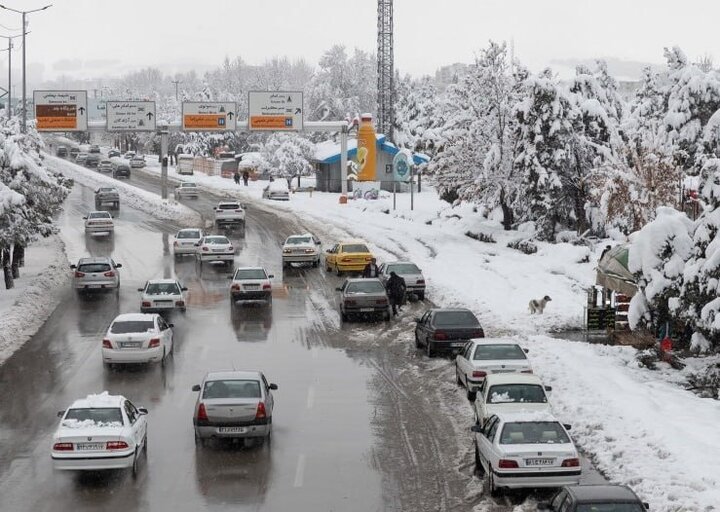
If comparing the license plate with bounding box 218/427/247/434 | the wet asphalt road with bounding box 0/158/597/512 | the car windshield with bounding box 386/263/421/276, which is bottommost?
the wet asphalt road with bounding box 0/158/597/512

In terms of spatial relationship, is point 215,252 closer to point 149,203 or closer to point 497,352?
point 497,352

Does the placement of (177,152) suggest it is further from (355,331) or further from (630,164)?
(355,331)

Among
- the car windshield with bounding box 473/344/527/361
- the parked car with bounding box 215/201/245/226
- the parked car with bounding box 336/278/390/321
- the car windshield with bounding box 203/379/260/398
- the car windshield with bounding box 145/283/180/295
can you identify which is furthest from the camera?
the parked car with bounding box 215/201/245/226

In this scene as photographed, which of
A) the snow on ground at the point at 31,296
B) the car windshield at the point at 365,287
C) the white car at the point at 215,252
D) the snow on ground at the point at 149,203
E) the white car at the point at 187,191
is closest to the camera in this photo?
the snow on ground at the point at 31,296

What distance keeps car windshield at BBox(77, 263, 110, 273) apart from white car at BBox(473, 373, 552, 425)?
2516 cm

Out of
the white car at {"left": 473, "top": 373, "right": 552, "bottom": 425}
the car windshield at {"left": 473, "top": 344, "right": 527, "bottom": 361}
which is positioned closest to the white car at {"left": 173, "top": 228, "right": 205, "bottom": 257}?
the car windshield at {"left": 473, "top": 344, "right": 527, "bottom": 361}

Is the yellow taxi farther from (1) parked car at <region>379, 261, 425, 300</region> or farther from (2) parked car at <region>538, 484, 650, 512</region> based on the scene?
(2) parked car at <region>538, 484, 650, 512</region>

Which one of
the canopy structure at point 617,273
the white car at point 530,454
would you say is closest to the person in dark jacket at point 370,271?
the canopy structure at point 617,273

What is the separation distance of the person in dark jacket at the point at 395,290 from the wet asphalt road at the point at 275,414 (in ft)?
1.97

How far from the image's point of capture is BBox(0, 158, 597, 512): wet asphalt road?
61.3 ft

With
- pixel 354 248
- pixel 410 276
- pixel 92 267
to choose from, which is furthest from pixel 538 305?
pixel 92 267

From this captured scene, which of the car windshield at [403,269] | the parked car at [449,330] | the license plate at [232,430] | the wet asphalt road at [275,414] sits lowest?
the wet asphalt road at [275,414]

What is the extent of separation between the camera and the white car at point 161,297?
125ft

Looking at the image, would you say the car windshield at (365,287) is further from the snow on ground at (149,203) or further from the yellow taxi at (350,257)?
the snow on ground at (149,203)
